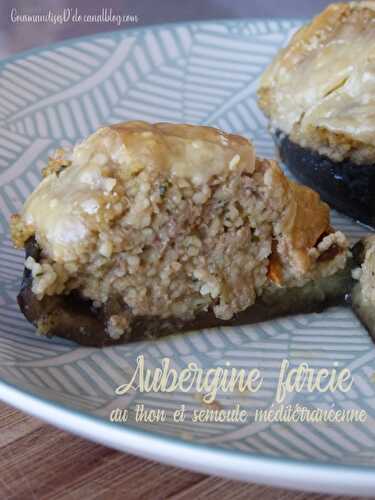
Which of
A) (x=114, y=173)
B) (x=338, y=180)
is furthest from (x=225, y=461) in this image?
(x=338, y=180)

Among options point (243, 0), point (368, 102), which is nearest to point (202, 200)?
point (368, 102)

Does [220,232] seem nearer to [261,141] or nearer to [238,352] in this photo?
[238,352]

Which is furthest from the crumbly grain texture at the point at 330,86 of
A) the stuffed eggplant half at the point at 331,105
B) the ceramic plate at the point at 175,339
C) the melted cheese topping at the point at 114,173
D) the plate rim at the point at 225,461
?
the plate rim at the point at 225,461

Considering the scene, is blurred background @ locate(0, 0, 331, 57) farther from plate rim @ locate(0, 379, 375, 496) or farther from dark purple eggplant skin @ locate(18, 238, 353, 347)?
plate rim @ locate(0, 379, 375, 496)

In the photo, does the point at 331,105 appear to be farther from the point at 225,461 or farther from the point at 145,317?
the point at 225,461

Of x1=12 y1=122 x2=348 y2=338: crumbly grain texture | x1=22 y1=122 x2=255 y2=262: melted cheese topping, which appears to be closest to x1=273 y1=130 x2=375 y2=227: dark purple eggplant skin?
x1=12 y1=122 x2=348 y2=338: crumbly grain texture
